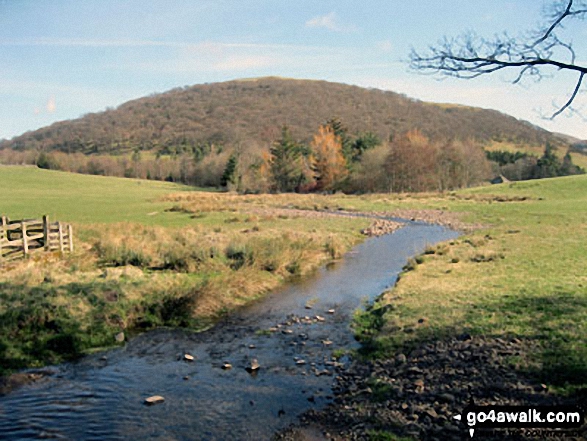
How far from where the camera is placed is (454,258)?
824 inches

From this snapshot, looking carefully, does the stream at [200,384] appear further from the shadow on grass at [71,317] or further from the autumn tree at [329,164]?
the autumn tree at [329,164]

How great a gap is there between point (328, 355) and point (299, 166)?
81683 millimetres

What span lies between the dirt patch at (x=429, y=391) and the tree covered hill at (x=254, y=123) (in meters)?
133

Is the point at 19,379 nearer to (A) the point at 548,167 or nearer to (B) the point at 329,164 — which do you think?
(B) the point at 329,164

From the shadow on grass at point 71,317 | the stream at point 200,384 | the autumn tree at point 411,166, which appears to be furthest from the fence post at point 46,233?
the autumn tree at point 411,166

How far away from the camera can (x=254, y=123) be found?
16838 cm

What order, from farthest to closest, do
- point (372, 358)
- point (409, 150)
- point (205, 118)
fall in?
point (205, 118) → point (409, 150) → point (372, 358)

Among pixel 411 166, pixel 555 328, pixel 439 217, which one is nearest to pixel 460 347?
pixel 555 328

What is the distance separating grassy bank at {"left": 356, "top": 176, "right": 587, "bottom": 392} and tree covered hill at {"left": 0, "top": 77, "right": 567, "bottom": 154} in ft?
397

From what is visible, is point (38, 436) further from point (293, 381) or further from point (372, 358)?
point (372, 358)

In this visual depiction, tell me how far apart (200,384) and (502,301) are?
27.5ft

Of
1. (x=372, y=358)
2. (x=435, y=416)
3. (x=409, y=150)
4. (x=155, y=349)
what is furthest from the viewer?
(x=409, y=150)

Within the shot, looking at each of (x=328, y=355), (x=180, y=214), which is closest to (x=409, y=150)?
(x=180, y=214)

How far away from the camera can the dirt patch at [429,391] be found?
7.52 m
